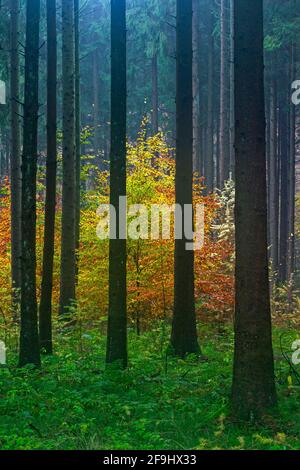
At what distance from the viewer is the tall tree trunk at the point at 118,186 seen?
31.4 ft

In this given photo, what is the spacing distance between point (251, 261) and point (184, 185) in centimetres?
480

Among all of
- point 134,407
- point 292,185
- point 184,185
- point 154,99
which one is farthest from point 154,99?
point 134,407

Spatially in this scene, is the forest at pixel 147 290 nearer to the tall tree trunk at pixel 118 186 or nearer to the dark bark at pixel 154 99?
the tall tree trunk at pixel 118 186

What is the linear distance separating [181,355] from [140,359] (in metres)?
1.33

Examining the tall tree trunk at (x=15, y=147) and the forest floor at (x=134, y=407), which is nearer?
the forest floor at (x=134, y=407)

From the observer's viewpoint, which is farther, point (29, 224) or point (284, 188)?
point (284, 188)

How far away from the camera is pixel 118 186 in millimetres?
9602

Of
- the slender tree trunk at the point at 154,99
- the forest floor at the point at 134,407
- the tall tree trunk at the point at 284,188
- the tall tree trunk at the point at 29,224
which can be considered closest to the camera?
the forest floor at the point at 134,407

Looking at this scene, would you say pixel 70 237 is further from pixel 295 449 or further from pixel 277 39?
pixel 277 39

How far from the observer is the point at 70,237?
14859mm

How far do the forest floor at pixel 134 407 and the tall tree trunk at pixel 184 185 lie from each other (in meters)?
0.64

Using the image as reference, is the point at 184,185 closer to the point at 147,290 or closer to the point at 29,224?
the point at 29,224

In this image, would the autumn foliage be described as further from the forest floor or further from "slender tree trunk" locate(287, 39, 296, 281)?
"slender tree trunk" locate(287, 39, 296, 281)

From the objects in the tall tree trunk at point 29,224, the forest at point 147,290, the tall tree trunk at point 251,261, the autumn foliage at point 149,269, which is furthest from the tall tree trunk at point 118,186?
the autumn foliage at point 149,269
